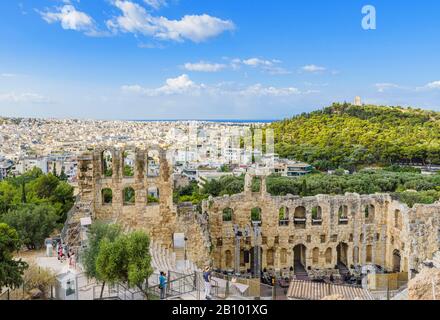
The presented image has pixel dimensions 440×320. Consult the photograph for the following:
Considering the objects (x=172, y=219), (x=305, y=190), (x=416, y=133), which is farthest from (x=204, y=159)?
(x=172, y=219)

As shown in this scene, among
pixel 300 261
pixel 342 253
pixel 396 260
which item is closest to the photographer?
pixel 396 260

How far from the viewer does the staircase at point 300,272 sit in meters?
25.2

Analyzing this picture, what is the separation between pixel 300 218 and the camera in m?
27.4

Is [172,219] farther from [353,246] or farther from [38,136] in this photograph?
[38,136]

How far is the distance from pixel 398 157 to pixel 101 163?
56906mm

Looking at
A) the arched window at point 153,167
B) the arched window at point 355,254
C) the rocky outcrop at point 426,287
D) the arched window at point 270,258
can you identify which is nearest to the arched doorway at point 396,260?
the arched window at point 355,254

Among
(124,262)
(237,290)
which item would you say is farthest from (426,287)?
(124,262)

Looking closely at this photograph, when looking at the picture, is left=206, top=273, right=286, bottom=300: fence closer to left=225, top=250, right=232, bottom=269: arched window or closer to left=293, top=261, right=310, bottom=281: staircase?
left=225, top=250, right=232, bottom=269: arched window

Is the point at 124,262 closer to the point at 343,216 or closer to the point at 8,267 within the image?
the point at 8,267

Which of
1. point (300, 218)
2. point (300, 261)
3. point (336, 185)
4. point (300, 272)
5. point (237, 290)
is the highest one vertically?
point (336, 185)

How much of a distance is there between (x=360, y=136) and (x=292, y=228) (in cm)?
5259

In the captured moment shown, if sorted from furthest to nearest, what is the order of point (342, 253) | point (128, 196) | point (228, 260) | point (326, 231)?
point (128, 196), point (342, 253), point (326, 231), point (228, 260)

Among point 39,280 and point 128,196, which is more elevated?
point 128,196
